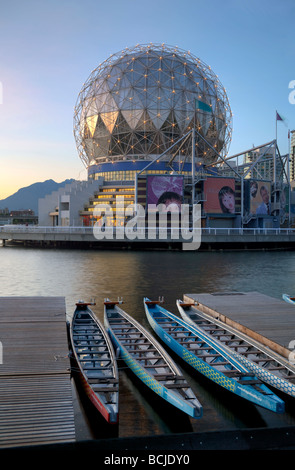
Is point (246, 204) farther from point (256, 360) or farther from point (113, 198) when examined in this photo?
point (256, 360)

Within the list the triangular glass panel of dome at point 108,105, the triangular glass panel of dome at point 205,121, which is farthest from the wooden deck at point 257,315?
the triangular glass panel of dome at point 205,121

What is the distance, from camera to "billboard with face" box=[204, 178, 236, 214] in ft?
246

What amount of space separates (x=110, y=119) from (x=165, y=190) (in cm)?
2489

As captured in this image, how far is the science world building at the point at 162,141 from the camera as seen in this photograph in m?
76.4

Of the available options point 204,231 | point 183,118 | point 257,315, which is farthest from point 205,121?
point 257,315

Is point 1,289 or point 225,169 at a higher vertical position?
point 225,169

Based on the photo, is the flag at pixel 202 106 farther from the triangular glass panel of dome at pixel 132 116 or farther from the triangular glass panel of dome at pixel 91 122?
the triangular glass panel of dome at pixel 91 122

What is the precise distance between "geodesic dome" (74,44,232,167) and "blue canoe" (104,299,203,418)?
7377cm

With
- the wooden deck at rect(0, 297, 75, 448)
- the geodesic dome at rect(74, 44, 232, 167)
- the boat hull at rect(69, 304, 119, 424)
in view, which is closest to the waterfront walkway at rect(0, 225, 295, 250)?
the geodesic dome at rect(74, 44, 232, 167)

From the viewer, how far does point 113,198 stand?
83000 millimetres

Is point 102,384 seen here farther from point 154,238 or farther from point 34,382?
point 154,238

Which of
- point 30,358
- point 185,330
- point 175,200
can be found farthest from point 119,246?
point 30,358

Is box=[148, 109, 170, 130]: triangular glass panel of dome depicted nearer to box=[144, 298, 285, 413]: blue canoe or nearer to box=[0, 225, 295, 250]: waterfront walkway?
box=[0, 225, 295, 250]: waterfront walkway

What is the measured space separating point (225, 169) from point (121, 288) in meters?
75.8
